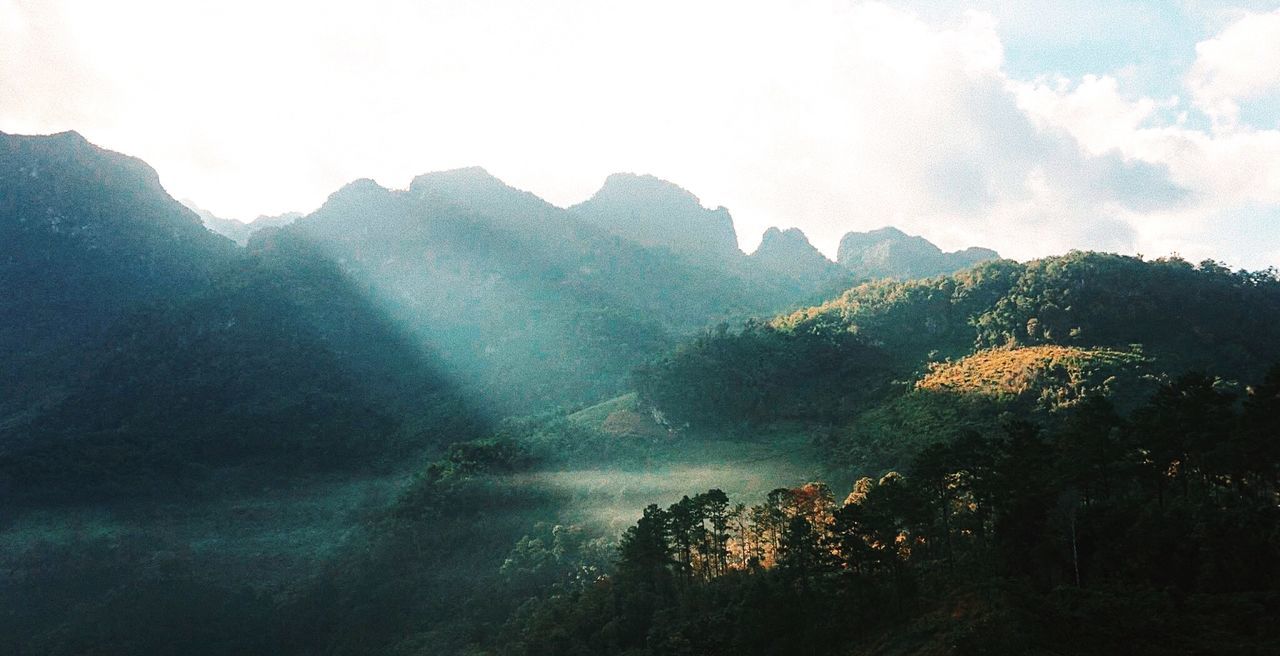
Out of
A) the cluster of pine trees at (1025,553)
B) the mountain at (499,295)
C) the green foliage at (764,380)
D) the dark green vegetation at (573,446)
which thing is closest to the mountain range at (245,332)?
the mountain at (499,295)

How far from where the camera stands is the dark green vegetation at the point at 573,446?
109ft

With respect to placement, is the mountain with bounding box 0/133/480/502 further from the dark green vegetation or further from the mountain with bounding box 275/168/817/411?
the mountain with bounding box 275/168/817/411

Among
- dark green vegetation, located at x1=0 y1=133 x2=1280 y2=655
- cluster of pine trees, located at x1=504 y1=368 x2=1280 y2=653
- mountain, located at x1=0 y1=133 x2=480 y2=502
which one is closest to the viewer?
cluster of pine trees, located at x1=504 y1=368 x2=1280 y2=653

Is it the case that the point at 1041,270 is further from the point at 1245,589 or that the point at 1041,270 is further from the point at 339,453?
the point at 339,453

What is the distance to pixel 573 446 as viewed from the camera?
92062mm

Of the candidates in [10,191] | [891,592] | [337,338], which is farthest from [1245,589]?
[10,191]

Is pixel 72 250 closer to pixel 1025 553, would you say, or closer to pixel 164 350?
pixel 164 350

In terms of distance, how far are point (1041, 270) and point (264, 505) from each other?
346 feet

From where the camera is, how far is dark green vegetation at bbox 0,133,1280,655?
109 ft

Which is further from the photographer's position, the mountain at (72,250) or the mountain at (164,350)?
the mountain at (72,250)

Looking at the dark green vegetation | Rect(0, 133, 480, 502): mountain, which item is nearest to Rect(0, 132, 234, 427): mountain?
Rect(0, 133, 480, 502): mountain

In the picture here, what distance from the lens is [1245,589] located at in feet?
85.5

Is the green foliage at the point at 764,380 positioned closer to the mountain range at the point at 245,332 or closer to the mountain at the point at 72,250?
the mountain range at the point at 245,332

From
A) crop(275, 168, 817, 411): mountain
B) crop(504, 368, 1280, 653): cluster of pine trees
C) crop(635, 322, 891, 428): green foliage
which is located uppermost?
crop(275, 168, 817, 411): mountain
